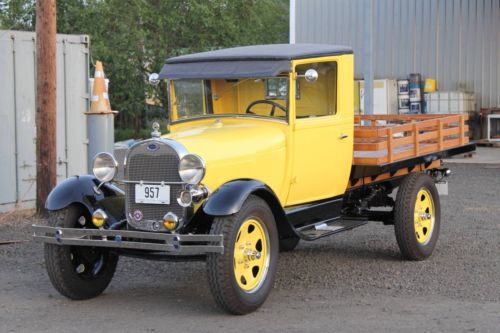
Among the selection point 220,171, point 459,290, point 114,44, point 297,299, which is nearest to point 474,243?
point 459,290

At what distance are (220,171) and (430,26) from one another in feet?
60.2

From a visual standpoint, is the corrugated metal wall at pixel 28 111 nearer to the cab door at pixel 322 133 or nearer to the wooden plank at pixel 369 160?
the cab door at pixel 322 133

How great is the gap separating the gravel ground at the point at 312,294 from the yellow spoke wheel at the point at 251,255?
246 millimetres

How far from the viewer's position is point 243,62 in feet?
23.0

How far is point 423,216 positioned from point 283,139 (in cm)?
210

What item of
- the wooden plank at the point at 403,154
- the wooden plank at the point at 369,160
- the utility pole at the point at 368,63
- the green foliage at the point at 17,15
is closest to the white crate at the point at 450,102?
the utility pole at the point at 368,63

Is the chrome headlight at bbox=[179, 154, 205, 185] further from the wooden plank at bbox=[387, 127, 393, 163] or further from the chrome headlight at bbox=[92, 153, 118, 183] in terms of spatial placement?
the wooden plank at bbox=[387, 127, 393, 163]

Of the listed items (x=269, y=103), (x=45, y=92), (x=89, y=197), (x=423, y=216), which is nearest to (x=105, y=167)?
(x=89, y=197)

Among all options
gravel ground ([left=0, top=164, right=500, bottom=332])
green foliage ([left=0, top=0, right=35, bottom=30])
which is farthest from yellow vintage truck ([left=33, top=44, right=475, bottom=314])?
green foliage ([left=0, top=0, right=35, bottom=30])

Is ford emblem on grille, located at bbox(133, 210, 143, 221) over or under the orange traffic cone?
under

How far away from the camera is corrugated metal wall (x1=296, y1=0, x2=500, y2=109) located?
22938 millimetres

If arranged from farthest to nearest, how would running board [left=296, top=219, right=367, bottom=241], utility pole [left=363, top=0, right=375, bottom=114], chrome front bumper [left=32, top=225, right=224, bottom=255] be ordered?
utility pole [left=363, top=0, right=375, bottom=114] → running board [left=296, top=219, right=367, bottom=241] → chrome front bumper [left=32, top=225, right=224, bottom=255]

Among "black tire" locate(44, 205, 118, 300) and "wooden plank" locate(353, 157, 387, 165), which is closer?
"black tire" locate(44, 205, 118, 300)

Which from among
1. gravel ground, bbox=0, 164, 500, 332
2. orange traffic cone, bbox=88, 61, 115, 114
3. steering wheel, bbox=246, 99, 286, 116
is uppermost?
orange traffic cone, bbox=88, 61, 115, 114
